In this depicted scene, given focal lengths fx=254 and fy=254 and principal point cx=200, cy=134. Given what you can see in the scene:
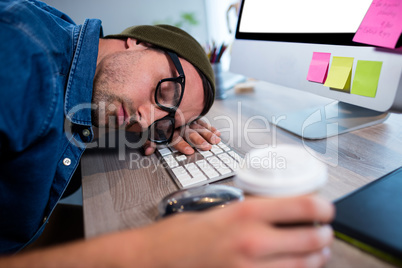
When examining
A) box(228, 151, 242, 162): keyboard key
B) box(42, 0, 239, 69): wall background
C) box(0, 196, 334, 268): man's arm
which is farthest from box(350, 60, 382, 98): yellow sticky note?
box(42, 0, 239, 69): wall background

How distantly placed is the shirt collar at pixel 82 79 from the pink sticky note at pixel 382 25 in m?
0.67

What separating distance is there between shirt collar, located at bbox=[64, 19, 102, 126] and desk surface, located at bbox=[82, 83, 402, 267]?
0.39 feet

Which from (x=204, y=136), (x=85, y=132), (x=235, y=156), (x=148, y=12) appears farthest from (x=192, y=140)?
(x=148, y=12)

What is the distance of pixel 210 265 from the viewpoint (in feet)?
0.82

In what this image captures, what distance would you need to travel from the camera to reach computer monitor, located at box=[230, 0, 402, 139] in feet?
1.76

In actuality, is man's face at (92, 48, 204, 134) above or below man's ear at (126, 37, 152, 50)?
below

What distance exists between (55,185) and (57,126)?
0.18m

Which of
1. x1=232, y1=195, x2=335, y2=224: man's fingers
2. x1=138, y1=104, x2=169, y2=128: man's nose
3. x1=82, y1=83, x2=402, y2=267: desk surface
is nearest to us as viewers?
x1=232, y1=195, x2=335, y2=224: man's fingers

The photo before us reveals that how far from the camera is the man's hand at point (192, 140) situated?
65 centimetres

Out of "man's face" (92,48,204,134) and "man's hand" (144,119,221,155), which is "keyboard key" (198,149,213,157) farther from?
"man's face" (92,48,204,134)

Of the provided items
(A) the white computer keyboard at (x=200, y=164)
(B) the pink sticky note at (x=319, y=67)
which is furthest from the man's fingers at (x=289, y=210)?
(B) the pink sticky note at (x=319, y=67)

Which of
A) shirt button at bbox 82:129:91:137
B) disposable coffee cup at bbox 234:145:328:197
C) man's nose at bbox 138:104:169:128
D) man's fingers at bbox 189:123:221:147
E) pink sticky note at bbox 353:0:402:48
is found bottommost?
man's fingers at bbox 189:123:221:147

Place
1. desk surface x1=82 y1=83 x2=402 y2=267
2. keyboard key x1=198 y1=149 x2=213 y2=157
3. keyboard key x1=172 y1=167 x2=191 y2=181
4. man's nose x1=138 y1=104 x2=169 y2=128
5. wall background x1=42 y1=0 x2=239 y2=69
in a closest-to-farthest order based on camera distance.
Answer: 1. desk surface x1=82 y1=83 x2=402 y2=267
2. keyboard key x1=172 y1=167 x2=191 y2=181
3. keyboard key x1=198 y1=149 x2=213 y2=157
4. man's nose x1=138 y1=104 x2=169 y2=128
5. wall background x1=42 y1=0 x2=239 y2=69

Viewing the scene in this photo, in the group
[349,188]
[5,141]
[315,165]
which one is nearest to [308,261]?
[315,165]
